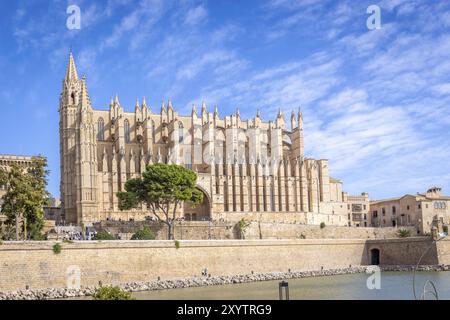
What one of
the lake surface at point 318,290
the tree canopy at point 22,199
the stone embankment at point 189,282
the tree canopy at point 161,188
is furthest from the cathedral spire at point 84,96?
the lake surface at point 318,290

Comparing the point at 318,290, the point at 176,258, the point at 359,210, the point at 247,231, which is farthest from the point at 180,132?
the point at 318,290

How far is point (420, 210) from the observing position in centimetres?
6725

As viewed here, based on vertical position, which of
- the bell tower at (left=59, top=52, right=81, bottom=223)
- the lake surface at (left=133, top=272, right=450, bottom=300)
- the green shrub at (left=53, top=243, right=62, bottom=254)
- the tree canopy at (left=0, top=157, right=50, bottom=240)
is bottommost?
the lake surface at (left=133, top=272, right=450, bottom=300)

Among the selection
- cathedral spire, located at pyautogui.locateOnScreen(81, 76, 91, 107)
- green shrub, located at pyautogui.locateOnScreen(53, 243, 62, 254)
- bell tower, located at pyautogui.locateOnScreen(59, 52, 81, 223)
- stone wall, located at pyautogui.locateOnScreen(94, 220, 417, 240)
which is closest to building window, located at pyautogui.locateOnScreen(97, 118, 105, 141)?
bell tower, located at pyautogui.locateOnScreen(59, 52, 81, 223)

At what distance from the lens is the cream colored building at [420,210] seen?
6656 cm

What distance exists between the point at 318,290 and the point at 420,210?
125 ft

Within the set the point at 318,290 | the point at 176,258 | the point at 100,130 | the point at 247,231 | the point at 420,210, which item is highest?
the point at 100,130

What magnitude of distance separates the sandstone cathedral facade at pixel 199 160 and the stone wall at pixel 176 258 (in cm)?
1643

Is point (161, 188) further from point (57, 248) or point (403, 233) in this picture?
point (403, 233)

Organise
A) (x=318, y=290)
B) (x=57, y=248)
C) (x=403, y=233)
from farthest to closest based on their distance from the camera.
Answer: (x=403, y=233), (x=57, y=248), (x=318, y=290)

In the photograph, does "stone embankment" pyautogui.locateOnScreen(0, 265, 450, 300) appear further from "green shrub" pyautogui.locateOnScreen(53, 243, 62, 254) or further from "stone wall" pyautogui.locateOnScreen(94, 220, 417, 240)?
"stone wall" pyautogui.locateOnScreen(94, 220, 417, 240)

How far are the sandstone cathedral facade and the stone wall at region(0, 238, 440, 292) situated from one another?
16.4m

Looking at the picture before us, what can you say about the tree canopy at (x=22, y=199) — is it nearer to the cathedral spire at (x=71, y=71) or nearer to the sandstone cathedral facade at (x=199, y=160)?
the sandstone cathedral facade at (x=199, y=160)

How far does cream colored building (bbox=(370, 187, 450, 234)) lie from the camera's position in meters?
66.6
